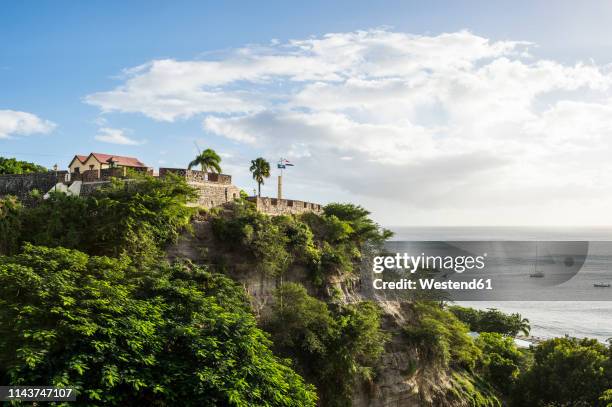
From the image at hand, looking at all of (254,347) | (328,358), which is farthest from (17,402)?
(328,358)

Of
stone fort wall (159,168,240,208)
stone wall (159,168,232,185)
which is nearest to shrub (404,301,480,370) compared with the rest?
stone fort wall (159,168,240,208)

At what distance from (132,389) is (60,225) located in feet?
31.6

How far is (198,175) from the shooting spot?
25062 mm

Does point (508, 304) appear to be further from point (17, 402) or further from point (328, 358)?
point (17, 402)

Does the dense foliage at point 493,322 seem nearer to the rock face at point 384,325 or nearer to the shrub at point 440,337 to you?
the shrub at point 440,337

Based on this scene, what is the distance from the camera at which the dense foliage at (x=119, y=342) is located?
11.8 m

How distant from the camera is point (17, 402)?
1073cm

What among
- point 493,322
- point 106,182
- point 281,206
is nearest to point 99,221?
point 106,182

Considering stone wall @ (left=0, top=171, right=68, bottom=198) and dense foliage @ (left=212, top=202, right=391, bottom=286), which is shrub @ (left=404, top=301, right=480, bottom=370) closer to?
dense foliage @ (left=212, top=202, right=391, bottom=286)

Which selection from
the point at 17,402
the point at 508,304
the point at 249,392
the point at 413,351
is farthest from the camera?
the point at 508,304

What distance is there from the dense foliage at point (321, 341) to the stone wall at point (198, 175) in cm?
693

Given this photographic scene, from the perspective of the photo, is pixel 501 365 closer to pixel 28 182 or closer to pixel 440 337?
pixel 440 337

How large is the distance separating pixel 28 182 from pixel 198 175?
867 centimetres

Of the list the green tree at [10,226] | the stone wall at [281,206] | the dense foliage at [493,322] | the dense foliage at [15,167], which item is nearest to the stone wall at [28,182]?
the green tree at [10,226]
